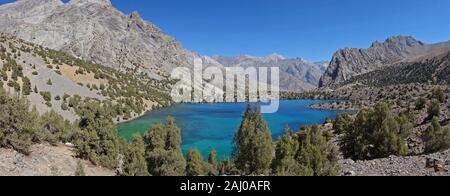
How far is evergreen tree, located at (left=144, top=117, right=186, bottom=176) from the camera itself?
1719 centimetres

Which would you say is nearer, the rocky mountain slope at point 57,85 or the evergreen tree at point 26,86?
the evergreen tree at point 26,86

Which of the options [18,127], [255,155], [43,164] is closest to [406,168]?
[255,155]

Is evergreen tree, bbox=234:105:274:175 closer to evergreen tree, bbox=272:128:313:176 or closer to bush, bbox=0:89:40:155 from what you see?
evergreen tree, bbox=272:128:313:176

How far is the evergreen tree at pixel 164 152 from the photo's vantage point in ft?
56.4

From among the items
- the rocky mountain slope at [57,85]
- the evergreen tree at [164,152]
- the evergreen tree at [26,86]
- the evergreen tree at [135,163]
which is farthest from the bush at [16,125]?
the evergreen tree at [26,86]

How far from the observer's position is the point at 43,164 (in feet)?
54.1

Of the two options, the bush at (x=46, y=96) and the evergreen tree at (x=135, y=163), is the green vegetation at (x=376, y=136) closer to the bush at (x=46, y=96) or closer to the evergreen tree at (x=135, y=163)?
the evergreen tree at (x=135, y=163)

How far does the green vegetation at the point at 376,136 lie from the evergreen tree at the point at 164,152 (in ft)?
64.7

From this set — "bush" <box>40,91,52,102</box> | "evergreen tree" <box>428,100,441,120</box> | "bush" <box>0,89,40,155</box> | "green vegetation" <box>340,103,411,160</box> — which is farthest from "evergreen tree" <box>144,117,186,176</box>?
"bush" <box>40,91,52,102</box>

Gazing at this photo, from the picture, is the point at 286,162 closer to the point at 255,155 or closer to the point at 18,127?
the point at 255,155

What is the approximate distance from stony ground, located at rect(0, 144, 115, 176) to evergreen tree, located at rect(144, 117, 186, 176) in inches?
93.3
